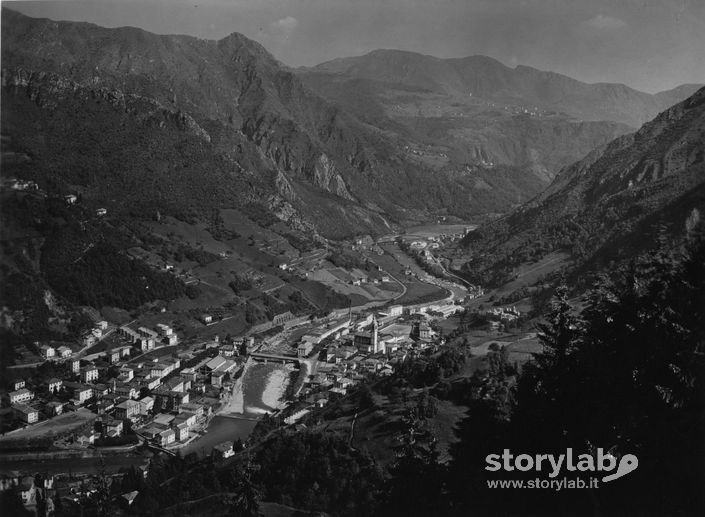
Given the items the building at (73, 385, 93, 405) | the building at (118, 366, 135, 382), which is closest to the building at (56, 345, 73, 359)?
the building at (118, 366, 135, 382)

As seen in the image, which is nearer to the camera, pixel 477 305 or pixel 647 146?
pixel 477 305

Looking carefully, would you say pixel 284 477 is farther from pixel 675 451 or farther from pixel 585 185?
pixel 585 185

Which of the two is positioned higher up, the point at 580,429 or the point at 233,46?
the point at 233,46

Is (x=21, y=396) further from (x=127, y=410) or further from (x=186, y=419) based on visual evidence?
(x=186, y=419)

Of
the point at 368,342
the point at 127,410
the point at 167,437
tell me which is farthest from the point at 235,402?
the point at 368,342

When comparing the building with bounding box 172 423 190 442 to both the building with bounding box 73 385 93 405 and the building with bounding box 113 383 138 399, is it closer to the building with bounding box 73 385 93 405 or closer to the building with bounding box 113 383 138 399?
the building with bounding box 113 383 138 399

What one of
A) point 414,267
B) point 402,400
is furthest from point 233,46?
point 402,400

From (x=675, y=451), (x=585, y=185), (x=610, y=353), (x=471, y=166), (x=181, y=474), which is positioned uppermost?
(x=471, y=166)

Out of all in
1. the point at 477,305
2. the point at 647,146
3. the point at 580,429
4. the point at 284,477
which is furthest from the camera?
the point at 647,146

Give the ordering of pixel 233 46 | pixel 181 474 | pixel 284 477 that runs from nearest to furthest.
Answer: pixel 284 477 → pixel 181 474 → pixel 233 46
